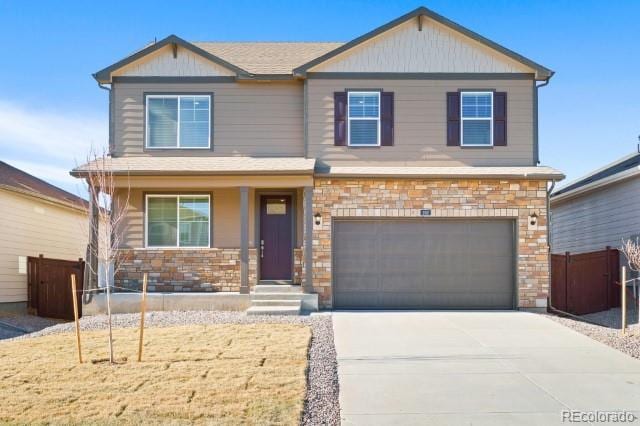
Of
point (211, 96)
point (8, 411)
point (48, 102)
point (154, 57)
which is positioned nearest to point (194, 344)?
point (8, 411)

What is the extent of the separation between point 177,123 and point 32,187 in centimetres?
534

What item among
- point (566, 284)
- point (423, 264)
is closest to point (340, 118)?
point (423, 264)

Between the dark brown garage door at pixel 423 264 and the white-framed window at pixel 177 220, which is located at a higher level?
the white-framed window at pixel 177 220

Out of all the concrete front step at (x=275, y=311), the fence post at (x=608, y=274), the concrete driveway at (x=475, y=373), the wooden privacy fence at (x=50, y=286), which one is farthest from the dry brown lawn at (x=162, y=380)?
the fence post at (x=608, y=274)

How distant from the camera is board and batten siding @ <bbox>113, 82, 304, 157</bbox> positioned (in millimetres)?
13555

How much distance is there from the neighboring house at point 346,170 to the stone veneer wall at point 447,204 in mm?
Result: 31

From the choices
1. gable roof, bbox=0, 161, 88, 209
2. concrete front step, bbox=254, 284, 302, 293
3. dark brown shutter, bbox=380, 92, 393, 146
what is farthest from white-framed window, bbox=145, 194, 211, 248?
dark brown shutter, bbox=380, 92, 393, 146

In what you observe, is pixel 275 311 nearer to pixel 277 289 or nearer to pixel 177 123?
pixel 277 289

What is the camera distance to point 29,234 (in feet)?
50.1

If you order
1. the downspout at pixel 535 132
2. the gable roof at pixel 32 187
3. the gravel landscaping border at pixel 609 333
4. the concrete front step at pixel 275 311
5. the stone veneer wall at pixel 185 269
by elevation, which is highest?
the downspout at pixel 535 132

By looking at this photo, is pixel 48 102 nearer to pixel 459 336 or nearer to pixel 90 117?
pixel 90 117

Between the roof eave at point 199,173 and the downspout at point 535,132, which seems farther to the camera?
the downspout at point 535,132

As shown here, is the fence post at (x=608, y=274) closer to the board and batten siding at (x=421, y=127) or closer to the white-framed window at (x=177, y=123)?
the board and batten siding at (x=421, y=127)

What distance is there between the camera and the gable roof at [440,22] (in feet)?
42.9
